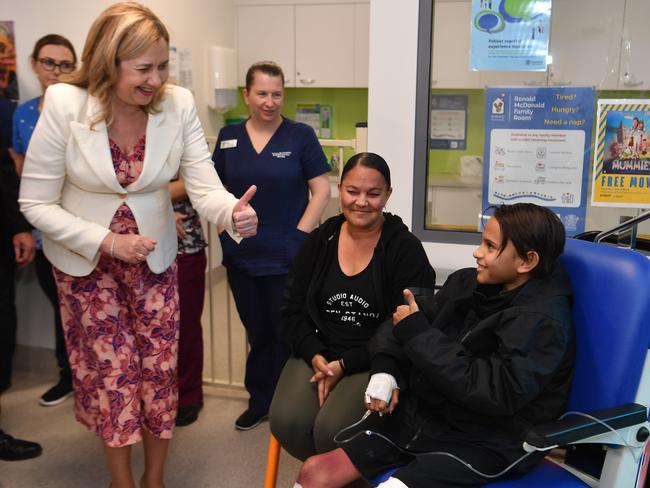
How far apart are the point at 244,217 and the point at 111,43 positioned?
1.89ft

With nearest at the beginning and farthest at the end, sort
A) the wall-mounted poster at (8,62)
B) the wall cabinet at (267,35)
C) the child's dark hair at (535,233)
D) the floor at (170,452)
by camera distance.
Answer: the child's dark hair at (535,233) → the floor at (170,452) → the wall-mounted poster at (8,62) → the wall cabinet at (267,35)

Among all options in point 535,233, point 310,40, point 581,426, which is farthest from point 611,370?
point 310,40

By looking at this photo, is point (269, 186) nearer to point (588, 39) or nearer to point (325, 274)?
point (325, 274)

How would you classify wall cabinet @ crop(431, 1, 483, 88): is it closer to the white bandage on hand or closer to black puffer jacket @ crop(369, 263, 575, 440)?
black puffer jacket @ crop(369, 263, 575, 440)

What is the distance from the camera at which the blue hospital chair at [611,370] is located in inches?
53.7

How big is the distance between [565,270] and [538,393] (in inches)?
13.1

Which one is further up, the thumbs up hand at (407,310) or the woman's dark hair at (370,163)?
the woman's dark hair at (370,163)

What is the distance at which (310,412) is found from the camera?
1855 mm

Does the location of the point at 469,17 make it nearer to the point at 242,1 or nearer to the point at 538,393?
the point at 538,393

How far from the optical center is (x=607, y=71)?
2.12 meters

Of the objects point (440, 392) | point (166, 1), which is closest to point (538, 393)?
point (440, 392)

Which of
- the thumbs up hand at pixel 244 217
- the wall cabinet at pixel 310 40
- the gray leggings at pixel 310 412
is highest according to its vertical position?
the wall cabinet at pixel 310 40

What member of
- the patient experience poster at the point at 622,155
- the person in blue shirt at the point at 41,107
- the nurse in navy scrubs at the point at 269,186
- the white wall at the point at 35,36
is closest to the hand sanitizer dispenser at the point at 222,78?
the white wall at the point at 35,36

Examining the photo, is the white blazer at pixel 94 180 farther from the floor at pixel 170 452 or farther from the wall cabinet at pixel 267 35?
the wall cabinet at pixel 267 35
